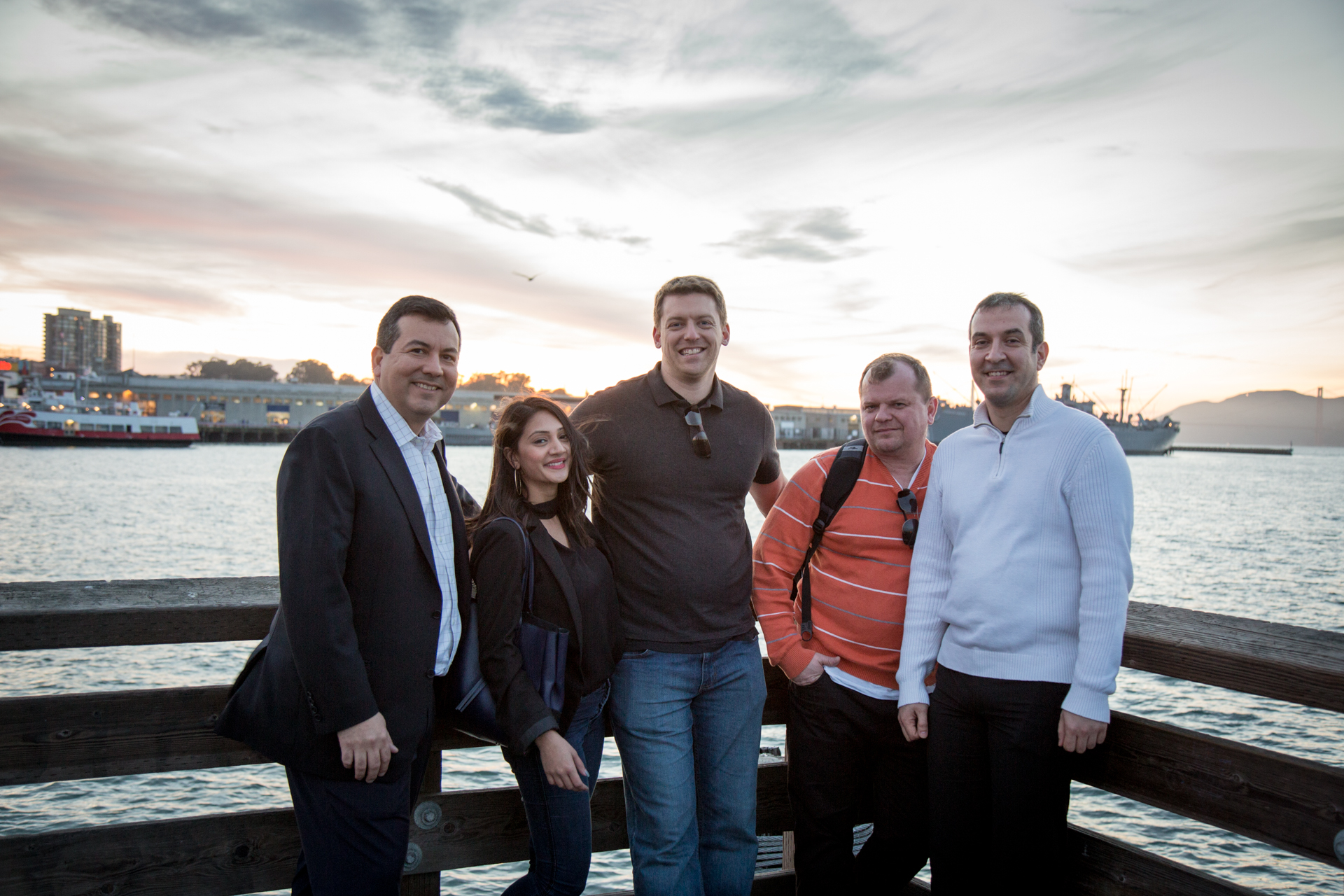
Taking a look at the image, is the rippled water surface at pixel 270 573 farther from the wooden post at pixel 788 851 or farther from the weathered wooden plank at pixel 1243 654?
the weathered wooden plank at pixel 1243 654

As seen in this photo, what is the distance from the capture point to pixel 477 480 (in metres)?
61.1

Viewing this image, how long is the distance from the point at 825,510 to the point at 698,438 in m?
0.59

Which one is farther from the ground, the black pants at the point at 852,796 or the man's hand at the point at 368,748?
the man's hand at the point at 368,748

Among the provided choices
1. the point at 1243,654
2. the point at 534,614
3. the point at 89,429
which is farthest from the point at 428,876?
the point at 89,429

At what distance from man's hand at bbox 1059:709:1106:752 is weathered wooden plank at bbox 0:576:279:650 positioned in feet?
8.28

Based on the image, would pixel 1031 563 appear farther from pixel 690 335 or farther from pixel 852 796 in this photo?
pixel 690 335

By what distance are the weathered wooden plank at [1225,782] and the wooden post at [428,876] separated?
2197mm

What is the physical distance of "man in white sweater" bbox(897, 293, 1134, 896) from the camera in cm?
250

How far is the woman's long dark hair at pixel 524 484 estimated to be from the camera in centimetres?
288

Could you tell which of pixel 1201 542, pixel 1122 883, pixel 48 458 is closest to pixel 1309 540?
pixel 1201 542

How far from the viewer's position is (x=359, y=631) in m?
2.34

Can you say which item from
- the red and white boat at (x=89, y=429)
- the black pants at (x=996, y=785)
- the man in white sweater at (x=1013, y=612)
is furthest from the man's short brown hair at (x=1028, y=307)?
the red and white boat at (x=89, y=429)

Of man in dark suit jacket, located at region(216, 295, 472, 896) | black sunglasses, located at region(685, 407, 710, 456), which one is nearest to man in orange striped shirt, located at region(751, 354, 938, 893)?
black sunglasses, located at region(685, 407, 710, 456)

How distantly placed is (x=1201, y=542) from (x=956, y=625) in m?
39.2
